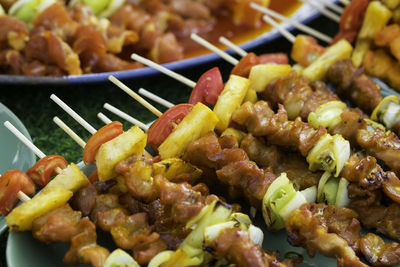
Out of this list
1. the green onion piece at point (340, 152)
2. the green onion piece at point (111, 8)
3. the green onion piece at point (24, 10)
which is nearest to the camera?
the green onion piece at point (340, 152)

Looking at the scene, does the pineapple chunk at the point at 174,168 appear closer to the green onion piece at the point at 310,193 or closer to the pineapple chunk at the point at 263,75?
the green onion piece at the point at 310,193

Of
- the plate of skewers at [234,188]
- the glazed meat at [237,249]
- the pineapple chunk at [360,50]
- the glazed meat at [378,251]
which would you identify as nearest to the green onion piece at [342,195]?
the plate of skewers at [234,188]

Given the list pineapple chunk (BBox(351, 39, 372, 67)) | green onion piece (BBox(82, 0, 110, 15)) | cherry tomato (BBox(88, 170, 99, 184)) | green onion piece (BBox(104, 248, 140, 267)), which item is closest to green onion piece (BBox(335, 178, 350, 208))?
green onion piece (BBox(104, 248, 140, 267))

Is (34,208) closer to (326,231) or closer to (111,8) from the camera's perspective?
(326,231)

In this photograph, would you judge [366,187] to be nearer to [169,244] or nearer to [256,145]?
[256,145]

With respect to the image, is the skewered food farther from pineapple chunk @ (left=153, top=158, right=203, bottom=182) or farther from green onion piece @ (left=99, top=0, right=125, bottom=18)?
pineapple chunk @ (left=153, top=158, right=203, bottom=182)

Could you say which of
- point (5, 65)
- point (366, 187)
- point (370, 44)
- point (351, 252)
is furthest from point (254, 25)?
point (351, 252)
